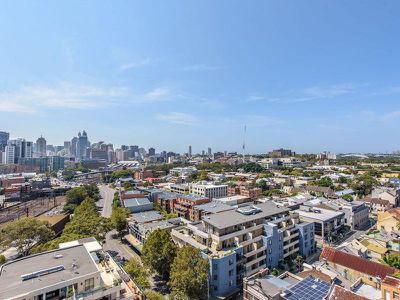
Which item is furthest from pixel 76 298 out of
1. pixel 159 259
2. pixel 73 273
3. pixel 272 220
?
pixel 272 220

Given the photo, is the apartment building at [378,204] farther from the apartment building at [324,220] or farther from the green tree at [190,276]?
the green tree at [190,276]

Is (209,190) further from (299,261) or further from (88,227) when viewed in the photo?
(88,227)

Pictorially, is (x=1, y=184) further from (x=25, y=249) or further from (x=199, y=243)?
(x=199, y=243)

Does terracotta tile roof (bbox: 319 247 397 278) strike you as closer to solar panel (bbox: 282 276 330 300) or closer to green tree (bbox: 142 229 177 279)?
solar panel (bbox: 282 276 330 300)

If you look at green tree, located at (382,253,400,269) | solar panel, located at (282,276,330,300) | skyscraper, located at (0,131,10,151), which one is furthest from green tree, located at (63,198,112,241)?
skyscraper, located at (0,131,10,151)

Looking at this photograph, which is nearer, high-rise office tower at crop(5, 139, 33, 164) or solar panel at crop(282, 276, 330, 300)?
solar panel at crop(282, 276, 330, 300)
